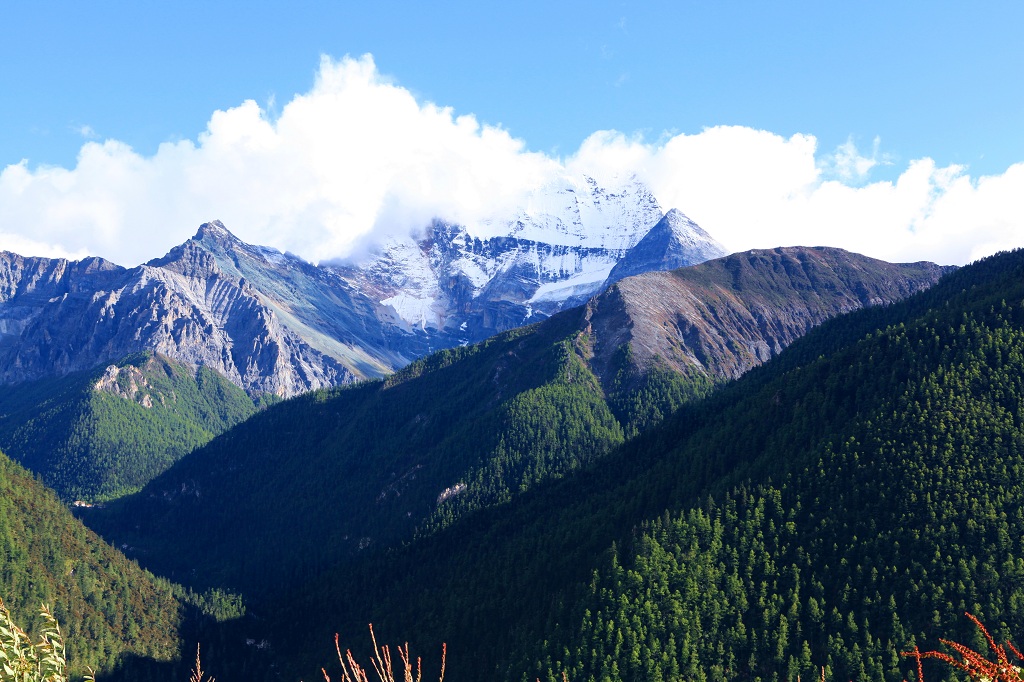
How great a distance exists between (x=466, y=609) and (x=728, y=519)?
213 feet

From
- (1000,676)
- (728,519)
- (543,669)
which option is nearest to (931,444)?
(728,519)

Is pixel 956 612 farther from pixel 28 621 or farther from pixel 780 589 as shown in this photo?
pixel 28 621

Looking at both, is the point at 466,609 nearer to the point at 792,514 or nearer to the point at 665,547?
the point at 665,547

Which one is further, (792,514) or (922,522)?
(792,514)

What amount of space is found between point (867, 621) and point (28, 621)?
18639cm

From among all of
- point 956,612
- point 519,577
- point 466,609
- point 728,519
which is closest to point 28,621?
point 466,609

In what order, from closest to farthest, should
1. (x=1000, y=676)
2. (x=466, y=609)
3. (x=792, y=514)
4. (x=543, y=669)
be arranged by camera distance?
(x=1000, y=676), (x=543, y=669), (x=792, y=514), (x=466, y=609)

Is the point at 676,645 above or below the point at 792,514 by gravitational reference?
below

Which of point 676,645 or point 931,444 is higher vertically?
point 931,444

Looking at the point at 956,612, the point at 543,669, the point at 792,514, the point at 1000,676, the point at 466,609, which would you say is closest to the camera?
the point at 1000,676

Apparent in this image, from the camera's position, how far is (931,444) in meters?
180

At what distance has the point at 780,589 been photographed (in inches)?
6491

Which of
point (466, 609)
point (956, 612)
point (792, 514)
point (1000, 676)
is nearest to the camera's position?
point (1000, 676)

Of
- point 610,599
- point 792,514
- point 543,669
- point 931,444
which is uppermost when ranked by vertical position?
point 931,444
